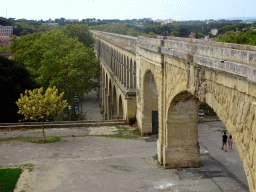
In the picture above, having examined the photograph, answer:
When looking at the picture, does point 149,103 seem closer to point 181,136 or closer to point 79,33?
point 181,136

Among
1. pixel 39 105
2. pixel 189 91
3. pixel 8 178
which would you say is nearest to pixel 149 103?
pixel 39 105

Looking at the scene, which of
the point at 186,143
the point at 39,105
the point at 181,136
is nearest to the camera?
the point at 181,136

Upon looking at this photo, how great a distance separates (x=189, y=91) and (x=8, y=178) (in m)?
8.42

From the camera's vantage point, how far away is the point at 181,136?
1600 cm

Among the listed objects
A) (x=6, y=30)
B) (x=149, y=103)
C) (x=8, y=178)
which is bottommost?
(x=8, y=178)

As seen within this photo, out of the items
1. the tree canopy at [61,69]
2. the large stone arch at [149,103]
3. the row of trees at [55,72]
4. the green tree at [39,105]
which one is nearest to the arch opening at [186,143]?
the large stone arch at [149,103]

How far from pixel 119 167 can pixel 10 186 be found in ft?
16.6

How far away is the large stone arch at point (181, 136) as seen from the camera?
15.5 meters

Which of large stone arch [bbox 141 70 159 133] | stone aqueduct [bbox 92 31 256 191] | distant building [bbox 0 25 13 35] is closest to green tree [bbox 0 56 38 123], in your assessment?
stone aqueduct [bbox 92 31 256 191]

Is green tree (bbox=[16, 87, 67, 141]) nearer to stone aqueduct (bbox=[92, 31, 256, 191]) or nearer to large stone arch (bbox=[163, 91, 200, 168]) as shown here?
stone aqueduct (bbox=[92, 31, 256, 191])

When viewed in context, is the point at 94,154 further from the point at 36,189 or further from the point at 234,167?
the point at 234,167

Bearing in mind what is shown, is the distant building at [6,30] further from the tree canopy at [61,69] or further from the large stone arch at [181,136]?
the large stone arch at [181,136]

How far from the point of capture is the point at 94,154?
18.1 metres

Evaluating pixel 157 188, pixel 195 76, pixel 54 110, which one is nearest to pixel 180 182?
pixel 157 188
